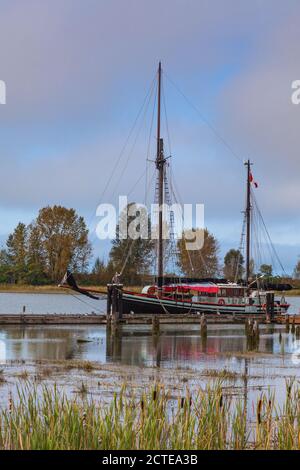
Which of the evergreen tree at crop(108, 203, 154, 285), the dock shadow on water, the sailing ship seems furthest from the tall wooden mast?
the evergreen tree at crop(108, 203, 154, 285)

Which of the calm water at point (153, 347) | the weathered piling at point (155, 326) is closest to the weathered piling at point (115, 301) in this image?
the calm water at point (153, 347)

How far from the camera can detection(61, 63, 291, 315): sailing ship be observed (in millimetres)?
61000

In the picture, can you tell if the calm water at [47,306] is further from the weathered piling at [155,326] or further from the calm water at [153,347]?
the calm water at [153,347]

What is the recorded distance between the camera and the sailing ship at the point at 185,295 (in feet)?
200

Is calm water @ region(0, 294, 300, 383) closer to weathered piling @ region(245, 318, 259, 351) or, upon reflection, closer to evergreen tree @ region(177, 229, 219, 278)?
weathered piling @ region(245, 318, 259, 351)

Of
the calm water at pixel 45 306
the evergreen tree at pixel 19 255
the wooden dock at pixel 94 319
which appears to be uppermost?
the evergreen tree at pixel 19 255

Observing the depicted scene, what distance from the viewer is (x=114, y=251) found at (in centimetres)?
13988

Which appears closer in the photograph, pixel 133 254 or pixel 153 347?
pixel 153 347

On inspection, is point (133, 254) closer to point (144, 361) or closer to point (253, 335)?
point (253, 335)

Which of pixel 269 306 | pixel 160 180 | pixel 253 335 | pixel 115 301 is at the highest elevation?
pixel 160 180

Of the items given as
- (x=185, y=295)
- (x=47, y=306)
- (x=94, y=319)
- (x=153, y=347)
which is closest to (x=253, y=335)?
(x=153, y=347)

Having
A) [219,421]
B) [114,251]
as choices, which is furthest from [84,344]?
[114,251]

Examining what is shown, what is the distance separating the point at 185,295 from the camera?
212 feet
